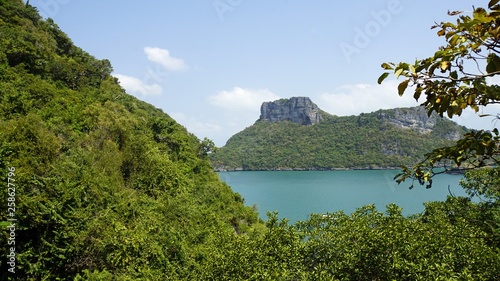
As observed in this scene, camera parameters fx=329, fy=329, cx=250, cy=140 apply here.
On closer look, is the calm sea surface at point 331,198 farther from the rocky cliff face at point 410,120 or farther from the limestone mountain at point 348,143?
the rocky cliff face at point 410,120

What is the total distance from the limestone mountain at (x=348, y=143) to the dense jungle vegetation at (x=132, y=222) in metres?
126

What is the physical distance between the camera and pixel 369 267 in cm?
891

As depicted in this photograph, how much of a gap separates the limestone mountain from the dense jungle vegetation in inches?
4953

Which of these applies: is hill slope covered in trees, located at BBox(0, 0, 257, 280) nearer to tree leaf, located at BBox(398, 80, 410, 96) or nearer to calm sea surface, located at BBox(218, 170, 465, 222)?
tree leaf, located at BBox(398, 80, 410, 96)

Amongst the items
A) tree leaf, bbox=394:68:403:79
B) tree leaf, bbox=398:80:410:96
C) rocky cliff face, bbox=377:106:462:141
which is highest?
rocky cliff face, bbox=377:106:462:141

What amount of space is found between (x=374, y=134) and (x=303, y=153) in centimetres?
3616

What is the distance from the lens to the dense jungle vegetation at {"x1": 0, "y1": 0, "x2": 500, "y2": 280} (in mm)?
9000

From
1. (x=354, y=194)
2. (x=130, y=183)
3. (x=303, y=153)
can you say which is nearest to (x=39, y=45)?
(x=130, y=183)

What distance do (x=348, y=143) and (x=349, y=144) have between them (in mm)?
1340

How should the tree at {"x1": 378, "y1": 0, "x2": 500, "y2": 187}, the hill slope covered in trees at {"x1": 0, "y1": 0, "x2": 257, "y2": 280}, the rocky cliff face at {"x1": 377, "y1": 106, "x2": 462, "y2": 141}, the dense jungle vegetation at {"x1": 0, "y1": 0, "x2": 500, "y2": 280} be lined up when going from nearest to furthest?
the tree at {"x1": 378, "y1": 0, "x2": 500, "y2": 187}
the dense jungle vegetation at {"x1": 0, "y1": 0, "x2": 500, "y2": 280}
the hill slope covered in trees at {"x1": 0, "y1": 0, "x2": 257, "y2": 280}
the rocky cliff face at {"x1": 377, "y1": 106, "x2": 462, "y2": 141}

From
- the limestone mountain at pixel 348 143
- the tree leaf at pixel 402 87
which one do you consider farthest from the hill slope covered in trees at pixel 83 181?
the limestone mountain at pixel 348 143

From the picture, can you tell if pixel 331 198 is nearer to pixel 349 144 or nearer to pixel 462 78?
pixel 462 78

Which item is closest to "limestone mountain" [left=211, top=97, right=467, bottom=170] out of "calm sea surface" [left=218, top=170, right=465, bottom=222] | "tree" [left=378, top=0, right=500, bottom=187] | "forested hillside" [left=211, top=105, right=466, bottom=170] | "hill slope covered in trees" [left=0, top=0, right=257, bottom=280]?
"forested hillside" [left=211, top=105, right=466, bottom=170]

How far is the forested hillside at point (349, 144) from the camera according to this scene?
14500cm
